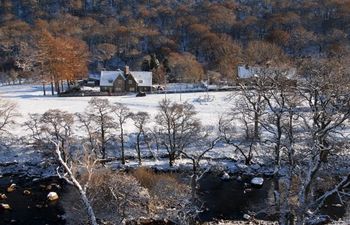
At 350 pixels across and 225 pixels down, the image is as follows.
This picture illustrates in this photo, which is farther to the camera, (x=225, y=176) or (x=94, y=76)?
(x=94, y=76)

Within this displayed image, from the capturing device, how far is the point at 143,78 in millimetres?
60469

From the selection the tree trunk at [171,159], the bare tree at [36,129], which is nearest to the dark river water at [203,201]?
the tree trunk at [171,159]

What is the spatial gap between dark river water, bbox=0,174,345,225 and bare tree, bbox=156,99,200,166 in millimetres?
4576

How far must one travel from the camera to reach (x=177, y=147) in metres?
37.1

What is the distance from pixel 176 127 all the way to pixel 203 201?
971 cm

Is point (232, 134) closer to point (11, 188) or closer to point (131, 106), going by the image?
point (131, 106)

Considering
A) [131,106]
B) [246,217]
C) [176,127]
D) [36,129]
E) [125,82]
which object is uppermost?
[125,82]

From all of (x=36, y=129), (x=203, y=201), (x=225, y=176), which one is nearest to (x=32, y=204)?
(x=203, y=201)

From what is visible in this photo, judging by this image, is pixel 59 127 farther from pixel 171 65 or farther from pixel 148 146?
pixel 171 65

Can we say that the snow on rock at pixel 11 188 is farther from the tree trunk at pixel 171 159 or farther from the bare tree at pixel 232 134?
the bare tree at pixel 232 134

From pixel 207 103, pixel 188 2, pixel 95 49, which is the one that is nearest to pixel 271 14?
pixel 188 2

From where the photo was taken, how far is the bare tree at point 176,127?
36.4 metres

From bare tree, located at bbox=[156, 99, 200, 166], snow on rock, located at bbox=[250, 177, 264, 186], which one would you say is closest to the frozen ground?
bare tree, located at bbox=[156, 99, 200, 166]

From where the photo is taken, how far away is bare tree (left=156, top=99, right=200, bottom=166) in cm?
3638
